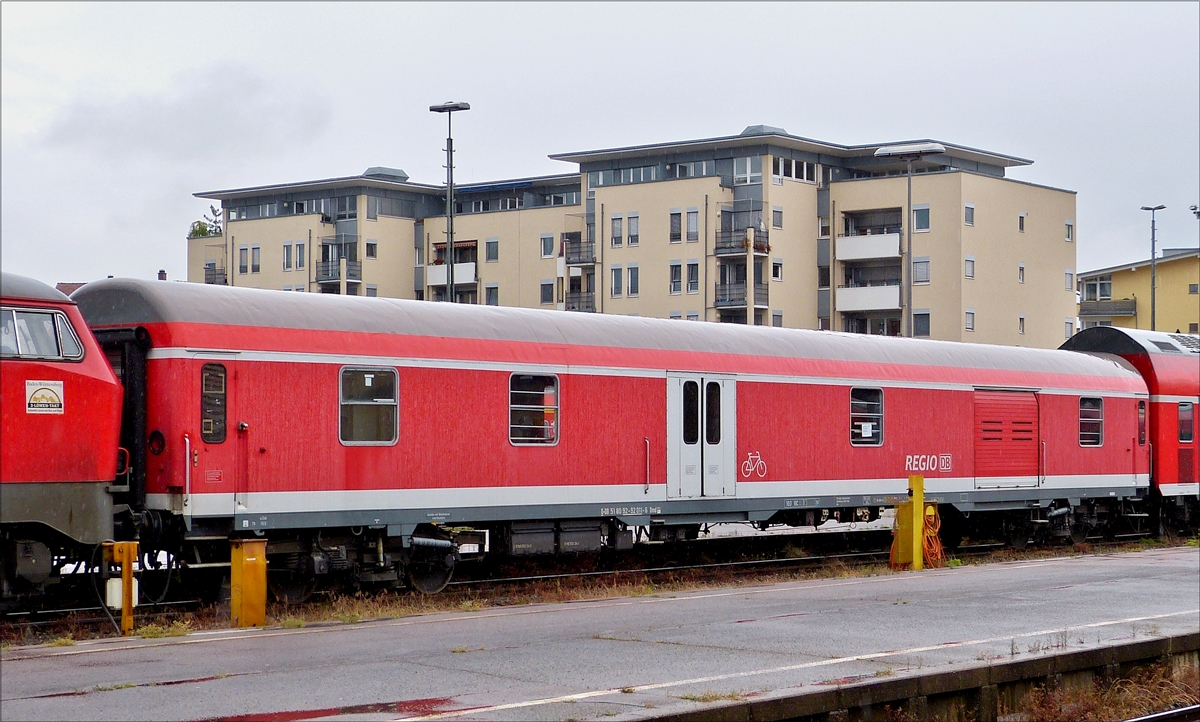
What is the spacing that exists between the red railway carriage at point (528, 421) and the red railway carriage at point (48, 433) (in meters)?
1.02

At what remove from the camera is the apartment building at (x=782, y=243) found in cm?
6981

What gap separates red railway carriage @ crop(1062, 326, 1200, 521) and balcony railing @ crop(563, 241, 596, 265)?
45.6m

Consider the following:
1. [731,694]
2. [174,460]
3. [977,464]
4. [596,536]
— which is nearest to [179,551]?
[174,460]

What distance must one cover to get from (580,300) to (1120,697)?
64684 mm

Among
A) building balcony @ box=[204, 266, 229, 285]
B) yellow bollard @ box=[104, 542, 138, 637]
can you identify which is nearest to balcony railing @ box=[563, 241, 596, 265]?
building balcony @ box=[204, 266, 229, 285]

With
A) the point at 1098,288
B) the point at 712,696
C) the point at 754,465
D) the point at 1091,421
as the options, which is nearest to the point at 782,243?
the point at 1098,288

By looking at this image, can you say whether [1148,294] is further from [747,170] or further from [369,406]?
[369,406]

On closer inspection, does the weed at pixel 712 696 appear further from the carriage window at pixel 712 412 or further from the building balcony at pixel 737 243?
the building balcony at pixel 737 243

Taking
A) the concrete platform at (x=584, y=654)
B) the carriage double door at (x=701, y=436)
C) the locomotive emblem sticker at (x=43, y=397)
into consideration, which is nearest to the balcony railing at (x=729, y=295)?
the carriage double door at (x=701, y=436)

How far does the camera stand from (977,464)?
24891 millimetres

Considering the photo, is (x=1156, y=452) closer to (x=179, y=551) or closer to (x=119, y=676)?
(x=179, y=551)

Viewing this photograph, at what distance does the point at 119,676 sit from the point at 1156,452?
2298 centimetres

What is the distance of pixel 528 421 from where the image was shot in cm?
1845

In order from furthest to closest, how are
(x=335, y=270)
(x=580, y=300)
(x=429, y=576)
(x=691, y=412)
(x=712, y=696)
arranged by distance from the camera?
(x=335, y=270) → (x=580, y=300) → (x=691, y=412) → (x=429, y=576) → (x=712, y=696)
